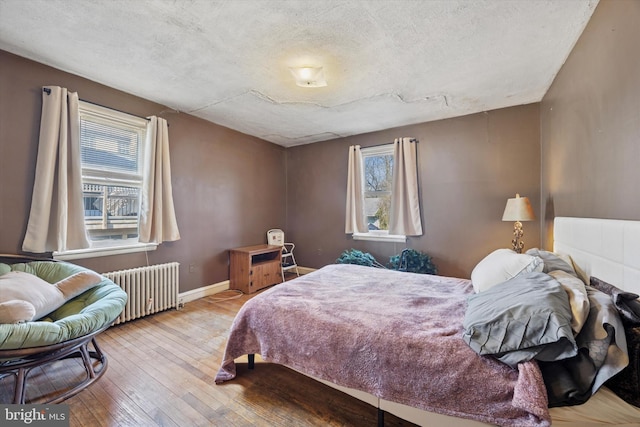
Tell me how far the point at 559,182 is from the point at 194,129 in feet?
13.4

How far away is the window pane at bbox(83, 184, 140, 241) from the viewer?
2.59 m

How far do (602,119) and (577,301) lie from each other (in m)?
1.15

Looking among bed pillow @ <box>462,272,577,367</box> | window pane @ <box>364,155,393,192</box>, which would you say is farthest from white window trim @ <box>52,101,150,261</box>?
bed pillow @ <box>462,272,577,367</box>

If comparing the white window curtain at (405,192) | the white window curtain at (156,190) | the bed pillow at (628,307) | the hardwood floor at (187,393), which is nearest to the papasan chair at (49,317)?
the hardwood floor at (187,393)

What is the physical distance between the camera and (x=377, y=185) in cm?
408

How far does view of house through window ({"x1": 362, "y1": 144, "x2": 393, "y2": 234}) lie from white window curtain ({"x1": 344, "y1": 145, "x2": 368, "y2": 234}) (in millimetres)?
131

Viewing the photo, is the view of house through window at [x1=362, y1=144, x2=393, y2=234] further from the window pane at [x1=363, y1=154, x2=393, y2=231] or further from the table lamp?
the table lamp

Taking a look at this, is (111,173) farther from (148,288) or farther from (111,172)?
(148,288)

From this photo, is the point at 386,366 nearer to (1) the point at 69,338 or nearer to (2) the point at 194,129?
(1) the point at 69,338

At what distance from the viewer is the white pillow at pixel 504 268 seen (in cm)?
159

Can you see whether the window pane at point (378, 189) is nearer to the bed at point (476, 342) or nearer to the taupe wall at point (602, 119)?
the taupe wall at point (602, 119)

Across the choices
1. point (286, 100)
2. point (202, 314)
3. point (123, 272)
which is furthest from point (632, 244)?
point (123, 272)

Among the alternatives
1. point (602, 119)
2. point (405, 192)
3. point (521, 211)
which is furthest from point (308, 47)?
point (521, 211)

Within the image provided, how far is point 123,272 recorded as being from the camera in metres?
2.59
